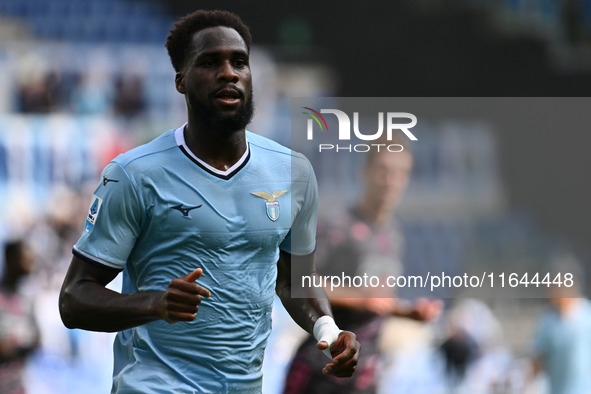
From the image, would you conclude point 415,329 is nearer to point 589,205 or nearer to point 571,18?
point 589,205

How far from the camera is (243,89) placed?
Answer: 3.24 metres

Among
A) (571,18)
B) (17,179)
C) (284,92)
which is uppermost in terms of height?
(571,18)

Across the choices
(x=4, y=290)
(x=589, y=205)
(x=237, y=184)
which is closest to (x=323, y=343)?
(x=237, y=184)

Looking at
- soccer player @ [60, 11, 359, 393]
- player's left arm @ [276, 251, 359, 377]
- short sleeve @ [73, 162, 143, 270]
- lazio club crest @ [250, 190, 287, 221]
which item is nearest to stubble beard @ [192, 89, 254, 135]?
soccer player @ [60, 11, 359, 393]

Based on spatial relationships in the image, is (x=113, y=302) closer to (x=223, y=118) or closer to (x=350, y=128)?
(x=223, y=118)

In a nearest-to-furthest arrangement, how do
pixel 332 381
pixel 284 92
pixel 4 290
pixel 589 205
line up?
1. pixel 332 381
2. pixel 589 205
3. pixel 4 290
4. pixel 284 92

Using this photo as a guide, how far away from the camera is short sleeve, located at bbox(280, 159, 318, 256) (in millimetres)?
3490

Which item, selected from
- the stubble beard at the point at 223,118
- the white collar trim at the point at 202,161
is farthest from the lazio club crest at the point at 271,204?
the stubble beard at the point at 223,118

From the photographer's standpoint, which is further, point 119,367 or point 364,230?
point 364,230

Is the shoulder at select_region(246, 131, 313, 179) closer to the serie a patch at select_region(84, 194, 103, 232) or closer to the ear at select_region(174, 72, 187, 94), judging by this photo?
the ear at select_region(174, 72, 187, 94)

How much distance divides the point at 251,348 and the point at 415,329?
20.6 feet

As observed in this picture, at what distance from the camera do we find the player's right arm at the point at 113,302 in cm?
275

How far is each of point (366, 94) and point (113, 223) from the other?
14.0 metres

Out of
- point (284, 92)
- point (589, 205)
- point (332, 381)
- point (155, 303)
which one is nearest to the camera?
point (155, 303)
